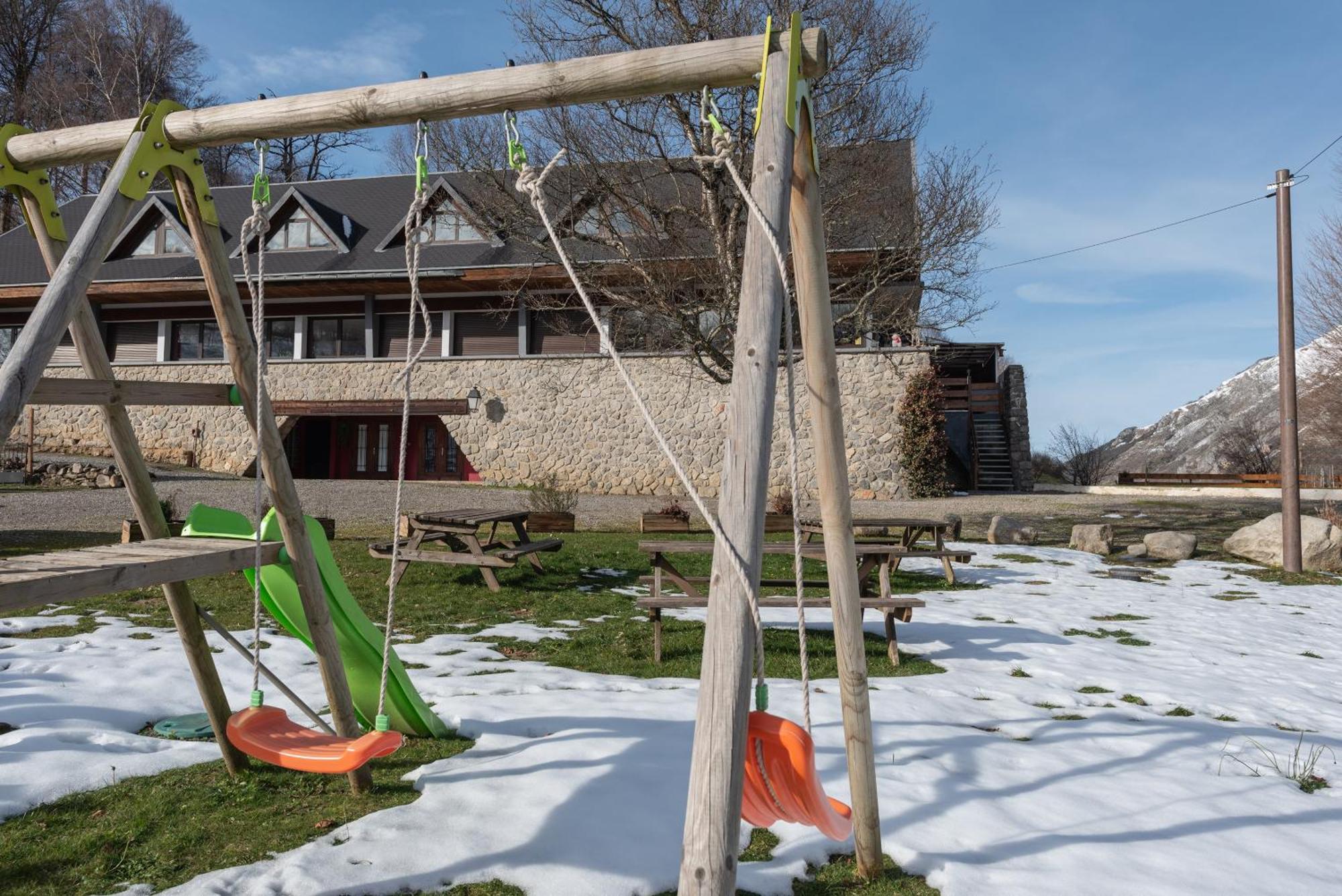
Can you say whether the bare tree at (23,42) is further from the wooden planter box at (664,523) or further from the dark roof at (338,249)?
the wooden planter box at (664,523)

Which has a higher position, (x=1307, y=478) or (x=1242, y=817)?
(x=1307, y=478)

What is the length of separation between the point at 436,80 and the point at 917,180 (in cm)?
1037

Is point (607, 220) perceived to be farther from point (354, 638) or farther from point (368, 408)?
point (368, 408)

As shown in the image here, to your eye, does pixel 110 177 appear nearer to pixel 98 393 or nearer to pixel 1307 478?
pixel 98 393

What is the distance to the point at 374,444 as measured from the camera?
22797 millimetres

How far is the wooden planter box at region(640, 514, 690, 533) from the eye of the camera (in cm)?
1205

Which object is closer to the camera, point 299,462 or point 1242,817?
point 1242,817

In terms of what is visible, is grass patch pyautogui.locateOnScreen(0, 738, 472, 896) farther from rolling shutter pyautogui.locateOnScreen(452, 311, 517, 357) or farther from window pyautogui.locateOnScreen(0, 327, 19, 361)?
window pyautogui.locateOnScreen(0, 327, 19, 361)

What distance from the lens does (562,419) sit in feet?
62.6

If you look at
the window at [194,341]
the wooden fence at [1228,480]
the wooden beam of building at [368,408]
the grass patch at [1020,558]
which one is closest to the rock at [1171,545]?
the grass patch at [1020,558]

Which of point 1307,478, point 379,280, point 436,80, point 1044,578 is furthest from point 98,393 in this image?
point 1307,478

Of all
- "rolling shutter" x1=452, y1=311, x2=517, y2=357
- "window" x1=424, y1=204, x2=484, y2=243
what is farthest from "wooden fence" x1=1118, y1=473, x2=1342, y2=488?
"window" x1=424, y1=204, x2=484, y2=243

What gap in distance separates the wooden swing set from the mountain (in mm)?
12302

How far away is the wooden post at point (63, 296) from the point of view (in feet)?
6.03
